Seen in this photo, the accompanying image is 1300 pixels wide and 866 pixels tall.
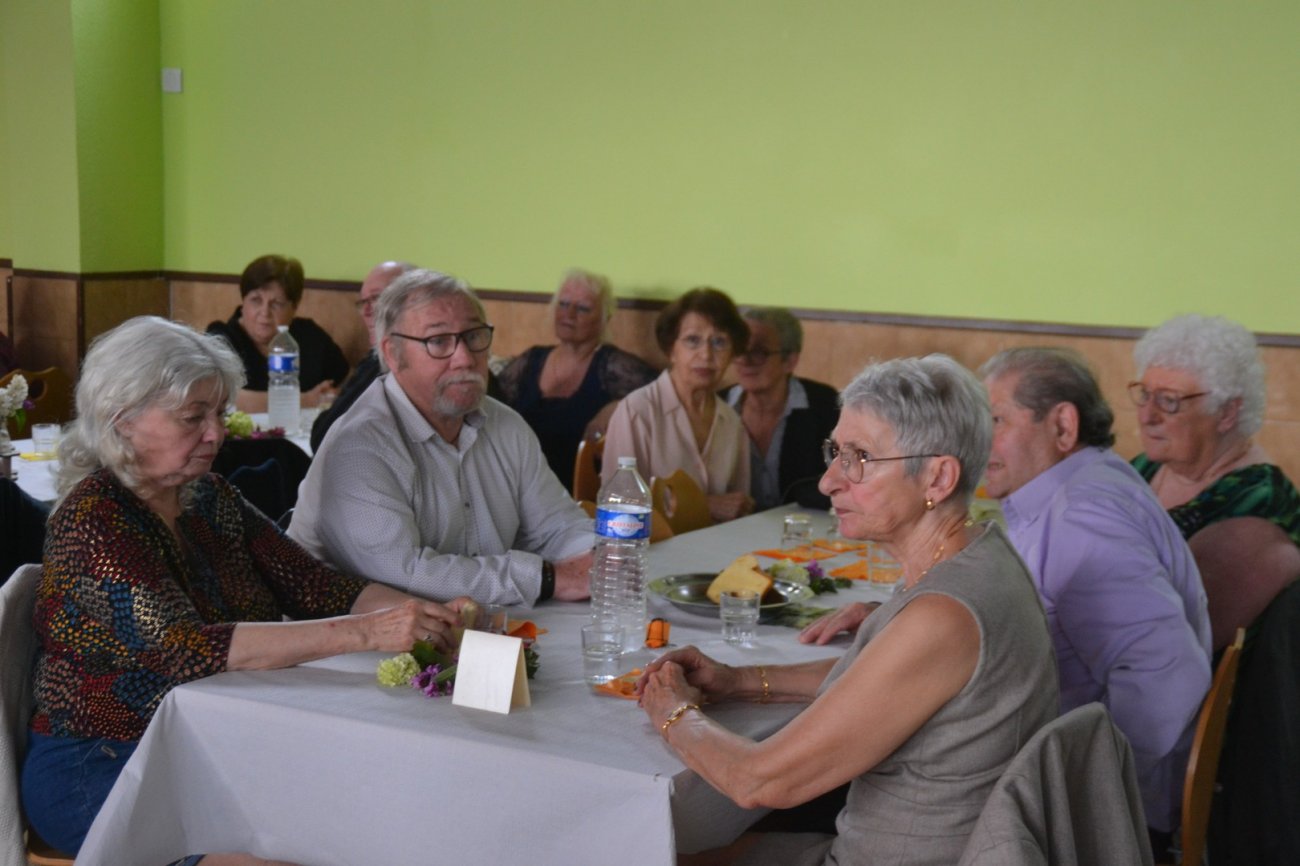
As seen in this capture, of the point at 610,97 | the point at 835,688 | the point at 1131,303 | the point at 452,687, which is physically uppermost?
the point at 610,97

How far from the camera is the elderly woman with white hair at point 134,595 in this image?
83.1 inches

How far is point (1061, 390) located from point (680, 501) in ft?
4.83

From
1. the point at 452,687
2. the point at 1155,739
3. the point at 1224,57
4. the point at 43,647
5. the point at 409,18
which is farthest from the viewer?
the point at 409,18

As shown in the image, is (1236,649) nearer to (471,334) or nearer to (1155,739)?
(1155,739)

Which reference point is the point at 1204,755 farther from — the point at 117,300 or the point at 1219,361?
the point at 117,300

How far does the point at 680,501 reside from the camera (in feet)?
12.8

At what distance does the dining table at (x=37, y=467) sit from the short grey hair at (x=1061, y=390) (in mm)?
2353

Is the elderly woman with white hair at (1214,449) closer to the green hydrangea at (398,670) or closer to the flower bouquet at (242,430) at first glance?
the green hydrangea at (398,670)

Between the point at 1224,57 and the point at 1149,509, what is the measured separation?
313 cm

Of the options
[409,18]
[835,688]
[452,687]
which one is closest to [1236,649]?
[835,688]

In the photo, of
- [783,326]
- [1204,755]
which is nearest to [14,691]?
[1204,755]

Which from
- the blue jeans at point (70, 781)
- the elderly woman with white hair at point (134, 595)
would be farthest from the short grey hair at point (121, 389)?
the blue jeans at point (70, 781)

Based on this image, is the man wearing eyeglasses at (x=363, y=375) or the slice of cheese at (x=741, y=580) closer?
the slice of cheese at (x=741, y=580)

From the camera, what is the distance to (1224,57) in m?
4.92
